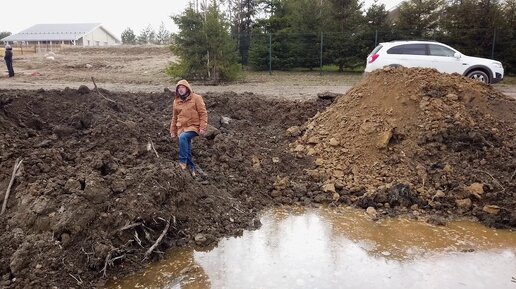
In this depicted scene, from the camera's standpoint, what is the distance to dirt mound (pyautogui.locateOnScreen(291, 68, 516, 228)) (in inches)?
254

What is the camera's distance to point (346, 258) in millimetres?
4969

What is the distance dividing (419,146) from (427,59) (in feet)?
22.3

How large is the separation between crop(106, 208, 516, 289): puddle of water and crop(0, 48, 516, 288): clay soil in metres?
0.32

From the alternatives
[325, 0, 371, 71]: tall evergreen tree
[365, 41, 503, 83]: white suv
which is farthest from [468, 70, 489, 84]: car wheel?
[325, 0, 371, 71]: tall evergreen tree

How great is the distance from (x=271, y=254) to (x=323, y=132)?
153 inches

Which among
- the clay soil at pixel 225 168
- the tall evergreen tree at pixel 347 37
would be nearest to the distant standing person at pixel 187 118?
the clay soil at pixel 225 168

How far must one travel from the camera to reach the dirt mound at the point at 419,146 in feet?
21.2

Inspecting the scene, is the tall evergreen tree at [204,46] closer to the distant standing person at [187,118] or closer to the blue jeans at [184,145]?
the distant standing person at [187,118]

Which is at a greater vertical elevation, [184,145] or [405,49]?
[405,49]

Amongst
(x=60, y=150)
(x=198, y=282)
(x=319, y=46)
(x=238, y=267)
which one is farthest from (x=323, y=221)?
(x=319, y=46)

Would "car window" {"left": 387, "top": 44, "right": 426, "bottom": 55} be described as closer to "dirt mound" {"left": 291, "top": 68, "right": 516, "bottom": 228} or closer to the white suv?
the white suv

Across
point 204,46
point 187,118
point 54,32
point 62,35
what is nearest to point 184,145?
point 187,118

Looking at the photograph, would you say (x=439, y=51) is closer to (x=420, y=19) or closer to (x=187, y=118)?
(x=420, y=19)

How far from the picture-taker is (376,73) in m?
9.30
